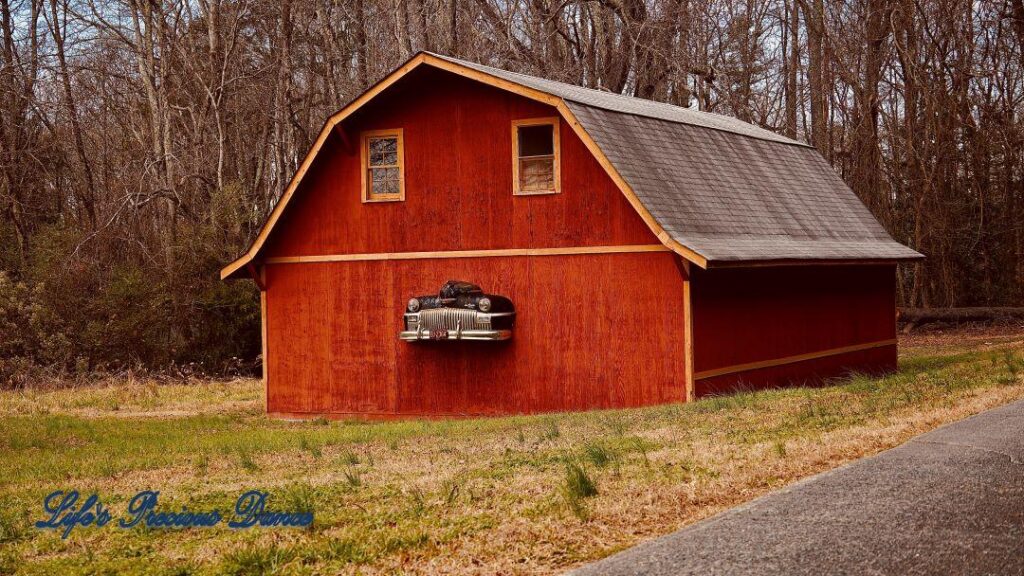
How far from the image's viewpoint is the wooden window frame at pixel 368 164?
20.2 meters

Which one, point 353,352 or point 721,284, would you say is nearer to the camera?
point 721,284

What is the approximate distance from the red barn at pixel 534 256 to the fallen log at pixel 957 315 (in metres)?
13.4

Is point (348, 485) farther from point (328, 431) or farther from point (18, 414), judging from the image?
point (18, 414)

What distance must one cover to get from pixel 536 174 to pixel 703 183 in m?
2.79

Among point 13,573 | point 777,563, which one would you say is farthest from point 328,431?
point 777,563

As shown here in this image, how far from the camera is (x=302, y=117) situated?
127ft

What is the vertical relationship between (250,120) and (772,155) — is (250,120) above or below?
above

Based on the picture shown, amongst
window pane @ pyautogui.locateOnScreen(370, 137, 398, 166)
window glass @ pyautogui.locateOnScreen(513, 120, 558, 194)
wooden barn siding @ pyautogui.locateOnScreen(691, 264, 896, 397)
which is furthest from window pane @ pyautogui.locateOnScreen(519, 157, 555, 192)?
wooden barn siding @ pyautogui.locateOnScreen(691, 264, 896, 397)

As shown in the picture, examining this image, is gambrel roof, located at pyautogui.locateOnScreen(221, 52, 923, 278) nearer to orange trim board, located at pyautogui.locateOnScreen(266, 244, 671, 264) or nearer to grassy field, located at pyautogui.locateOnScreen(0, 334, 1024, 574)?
orange trim board, located at pyautogui.locateOnScreen(266, 244, 671, 264)

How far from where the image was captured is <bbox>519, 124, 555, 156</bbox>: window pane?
63.7 feet

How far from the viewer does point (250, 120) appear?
40.0m

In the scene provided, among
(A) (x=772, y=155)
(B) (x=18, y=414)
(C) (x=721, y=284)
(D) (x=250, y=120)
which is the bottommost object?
(B) (x=18, y=414)

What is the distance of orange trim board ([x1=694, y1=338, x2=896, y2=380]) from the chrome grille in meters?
3.64

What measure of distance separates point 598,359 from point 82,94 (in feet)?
81.9
